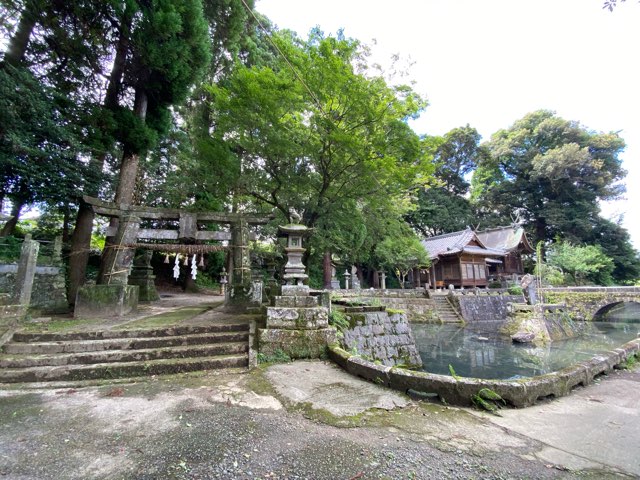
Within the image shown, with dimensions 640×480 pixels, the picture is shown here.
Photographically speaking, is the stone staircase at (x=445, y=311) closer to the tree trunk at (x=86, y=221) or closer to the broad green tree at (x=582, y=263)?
the broad green tree at (x=582, y=263)

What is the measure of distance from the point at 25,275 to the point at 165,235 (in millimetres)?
2915

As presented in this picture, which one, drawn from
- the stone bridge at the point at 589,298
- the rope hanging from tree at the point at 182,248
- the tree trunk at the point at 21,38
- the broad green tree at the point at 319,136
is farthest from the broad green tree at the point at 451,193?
the tree trunk at the point at 21,38

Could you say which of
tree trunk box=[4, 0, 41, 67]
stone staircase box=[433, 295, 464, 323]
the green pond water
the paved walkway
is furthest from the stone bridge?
tree trunk box=[4, 0, 41, 67]

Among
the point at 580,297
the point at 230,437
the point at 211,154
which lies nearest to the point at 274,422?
the point at 230,437

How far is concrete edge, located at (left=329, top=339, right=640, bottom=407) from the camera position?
3.26 meters

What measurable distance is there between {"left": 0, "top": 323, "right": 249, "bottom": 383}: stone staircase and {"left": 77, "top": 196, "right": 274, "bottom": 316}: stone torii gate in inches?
97.9

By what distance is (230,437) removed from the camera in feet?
8.21

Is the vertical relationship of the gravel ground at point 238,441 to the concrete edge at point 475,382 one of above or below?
below

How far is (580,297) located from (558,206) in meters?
15.2

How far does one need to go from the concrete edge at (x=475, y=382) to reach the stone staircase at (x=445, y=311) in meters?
14.6

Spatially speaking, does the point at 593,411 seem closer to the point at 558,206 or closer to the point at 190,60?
the point at 190,60

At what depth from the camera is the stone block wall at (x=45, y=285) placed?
29.2ft

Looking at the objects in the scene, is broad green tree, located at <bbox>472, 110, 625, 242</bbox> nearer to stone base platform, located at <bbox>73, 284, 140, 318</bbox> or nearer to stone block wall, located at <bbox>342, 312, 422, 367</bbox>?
stone block wall, located at <bbox>342, 312, 422, 367</bbox>

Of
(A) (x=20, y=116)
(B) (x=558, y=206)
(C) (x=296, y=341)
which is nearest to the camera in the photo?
(C) (x=296, y=341)
